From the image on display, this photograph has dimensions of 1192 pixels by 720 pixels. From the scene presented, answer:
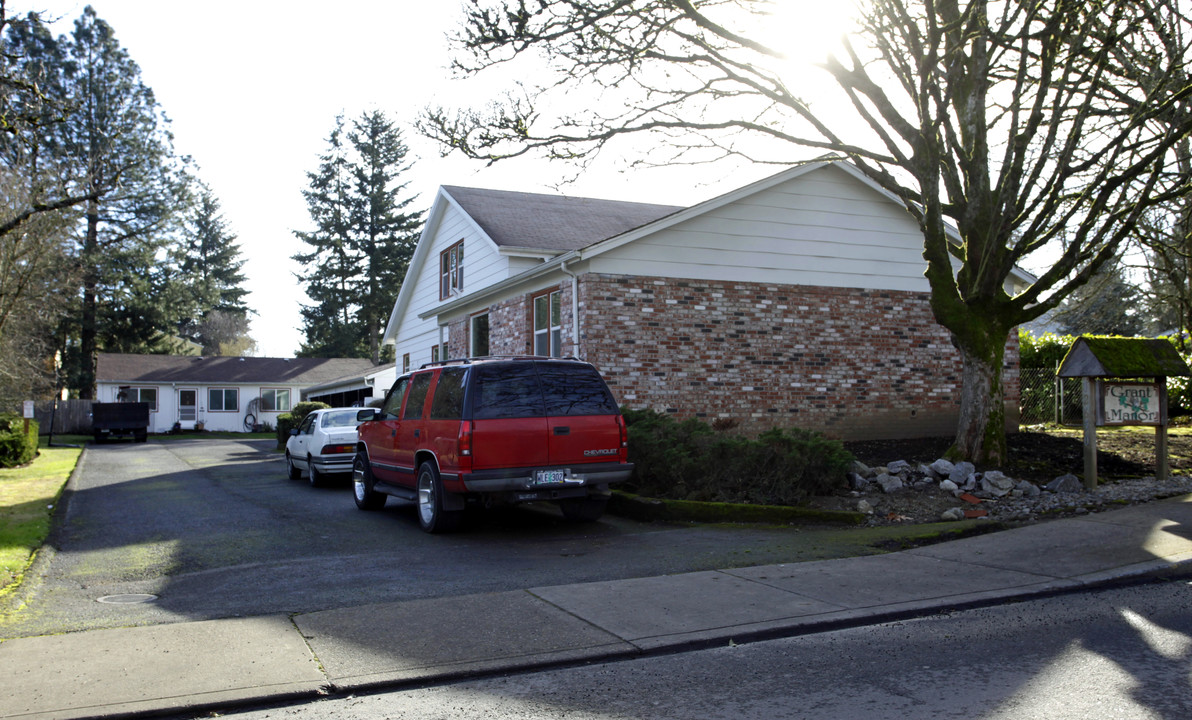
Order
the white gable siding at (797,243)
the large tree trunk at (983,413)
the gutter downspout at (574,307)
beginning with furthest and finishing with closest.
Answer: the white gable siding at (797,243) < the gutter downspout at (574,307) < the large tree trunk at (983,413)

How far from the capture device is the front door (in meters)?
47.1

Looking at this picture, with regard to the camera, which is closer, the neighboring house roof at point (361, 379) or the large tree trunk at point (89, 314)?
the neighboring house roof at point (361, 379)

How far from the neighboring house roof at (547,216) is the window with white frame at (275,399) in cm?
2808

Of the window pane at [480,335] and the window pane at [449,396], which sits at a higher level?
the window pane at [480,335]

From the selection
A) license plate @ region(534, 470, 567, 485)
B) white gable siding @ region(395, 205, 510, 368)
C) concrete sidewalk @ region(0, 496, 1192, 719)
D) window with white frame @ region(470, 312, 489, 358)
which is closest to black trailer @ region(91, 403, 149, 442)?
white gable siding @ region(395, 205, 510, 368)

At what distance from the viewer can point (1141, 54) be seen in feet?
43.5

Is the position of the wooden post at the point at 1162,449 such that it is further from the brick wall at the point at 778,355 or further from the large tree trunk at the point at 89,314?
the large tree trunk at the point at 89,314

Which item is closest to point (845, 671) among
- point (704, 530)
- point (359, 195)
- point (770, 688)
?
point (770, 688)

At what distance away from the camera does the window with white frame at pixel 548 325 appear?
18.0 metres

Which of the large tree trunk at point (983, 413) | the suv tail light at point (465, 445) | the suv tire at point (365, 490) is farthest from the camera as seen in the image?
the large tree trunk at point (983, 413)

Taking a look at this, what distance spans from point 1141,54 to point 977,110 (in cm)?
263

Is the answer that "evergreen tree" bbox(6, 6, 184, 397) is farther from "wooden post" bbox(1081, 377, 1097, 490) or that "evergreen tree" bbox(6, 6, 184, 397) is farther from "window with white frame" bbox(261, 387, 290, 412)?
"wooden post" bbox(1081, 377, 1097, 490)

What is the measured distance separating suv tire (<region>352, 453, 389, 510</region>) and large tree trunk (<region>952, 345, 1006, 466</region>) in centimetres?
847

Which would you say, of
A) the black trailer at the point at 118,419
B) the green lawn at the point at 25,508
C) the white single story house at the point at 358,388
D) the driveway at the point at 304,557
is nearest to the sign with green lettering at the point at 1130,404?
the driveway at the point at 304,557
